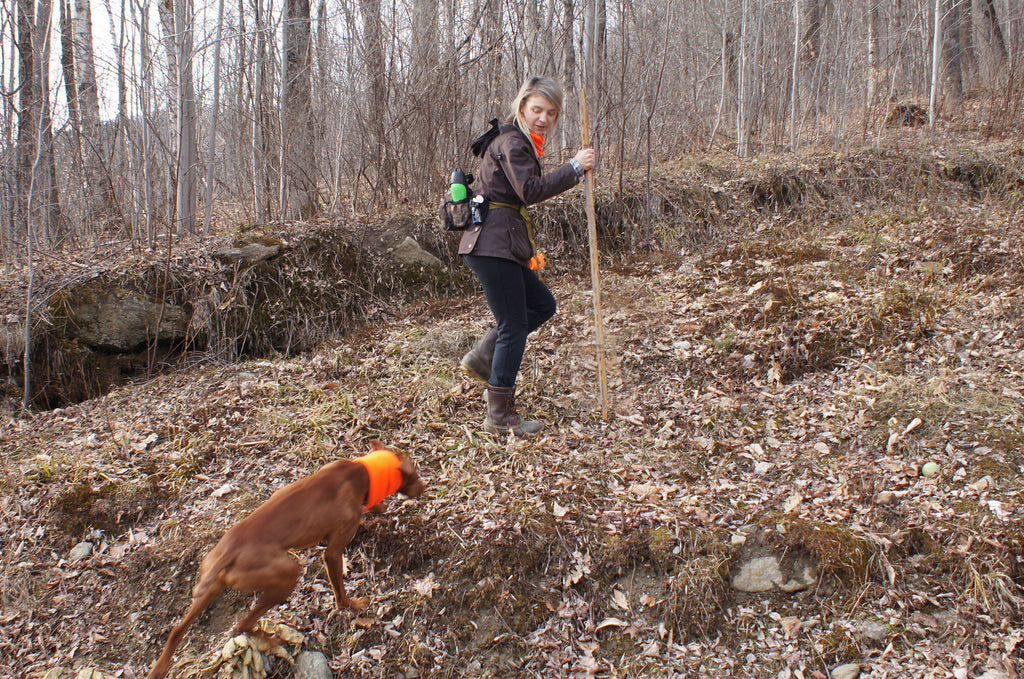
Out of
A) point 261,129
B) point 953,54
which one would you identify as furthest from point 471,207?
point 953,54

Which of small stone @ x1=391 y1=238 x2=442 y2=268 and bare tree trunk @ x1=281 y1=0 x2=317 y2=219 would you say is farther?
bare tree trunk @ x1=281 y1=0 x2=317 y2=219

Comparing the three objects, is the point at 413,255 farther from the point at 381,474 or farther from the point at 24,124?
the point at 381,474

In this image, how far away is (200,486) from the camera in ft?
12.5

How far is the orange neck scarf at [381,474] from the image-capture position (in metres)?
2.84

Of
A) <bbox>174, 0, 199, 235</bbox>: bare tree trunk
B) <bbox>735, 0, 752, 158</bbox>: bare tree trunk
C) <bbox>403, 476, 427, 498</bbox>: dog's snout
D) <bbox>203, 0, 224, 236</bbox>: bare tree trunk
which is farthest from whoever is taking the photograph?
<bbox>735, 0, 752, 158</bbox>: bare tree trunk

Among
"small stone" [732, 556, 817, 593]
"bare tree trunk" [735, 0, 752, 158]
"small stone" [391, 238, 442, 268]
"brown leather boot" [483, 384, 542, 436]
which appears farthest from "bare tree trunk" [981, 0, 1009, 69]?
"small stone" [732, 556, 817, 593]

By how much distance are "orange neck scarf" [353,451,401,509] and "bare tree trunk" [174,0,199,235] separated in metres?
4.03

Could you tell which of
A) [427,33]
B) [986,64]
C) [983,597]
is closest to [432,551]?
[983,597]

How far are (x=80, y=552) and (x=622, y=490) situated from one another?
300 cm

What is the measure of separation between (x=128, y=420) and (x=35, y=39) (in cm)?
383

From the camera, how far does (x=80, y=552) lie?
11.1ft

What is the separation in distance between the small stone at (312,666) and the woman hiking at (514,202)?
1.81 meters

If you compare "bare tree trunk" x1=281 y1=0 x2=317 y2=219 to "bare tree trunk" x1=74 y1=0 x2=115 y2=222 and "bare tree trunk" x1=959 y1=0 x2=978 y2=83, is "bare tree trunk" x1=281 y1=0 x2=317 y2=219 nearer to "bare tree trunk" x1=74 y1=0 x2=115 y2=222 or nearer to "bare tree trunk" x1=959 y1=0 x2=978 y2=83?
"bare tree trunk" x1=74 y1=0 x2=115 y2=222

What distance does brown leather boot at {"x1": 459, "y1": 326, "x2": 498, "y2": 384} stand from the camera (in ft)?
13.3
